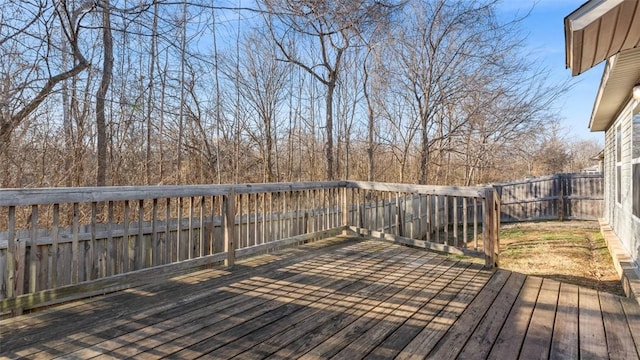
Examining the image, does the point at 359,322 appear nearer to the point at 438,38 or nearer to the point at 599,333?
the point at 599,333

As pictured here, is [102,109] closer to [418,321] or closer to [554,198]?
[418,321]

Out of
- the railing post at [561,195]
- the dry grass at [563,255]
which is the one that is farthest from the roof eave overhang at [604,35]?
the railing post at [561,195]

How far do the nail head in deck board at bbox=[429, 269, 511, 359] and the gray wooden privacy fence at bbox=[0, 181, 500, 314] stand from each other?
0.78 m

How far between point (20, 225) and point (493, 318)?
5027mm

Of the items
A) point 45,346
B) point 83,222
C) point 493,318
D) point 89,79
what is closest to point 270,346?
point 45,346

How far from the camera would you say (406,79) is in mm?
9438

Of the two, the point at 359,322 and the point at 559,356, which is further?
the point at 359,322

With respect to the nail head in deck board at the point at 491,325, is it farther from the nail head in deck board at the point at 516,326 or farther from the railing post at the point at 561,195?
the railing post at the point at 561,195

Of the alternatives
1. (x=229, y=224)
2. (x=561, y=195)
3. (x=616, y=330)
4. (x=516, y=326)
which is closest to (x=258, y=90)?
(x=229, y=224)

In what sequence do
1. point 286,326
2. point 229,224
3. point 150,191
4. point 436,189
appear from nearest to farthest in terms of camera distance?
point 286,326
point 150,191
point 229,224
point 436,189

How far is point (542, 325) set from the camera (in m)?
2.30

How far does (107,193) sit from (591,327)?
362cm

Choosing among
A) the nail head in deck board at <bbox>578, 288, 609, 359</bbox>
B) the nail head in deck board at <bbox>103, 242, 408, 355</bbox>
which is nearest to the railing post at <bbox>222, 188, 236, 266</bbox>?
the nail head in deck board at <bbox>103, 242, 408, 355</bbox>

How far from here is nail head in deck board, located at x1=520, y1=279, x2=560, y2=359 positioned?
6.40 ft
